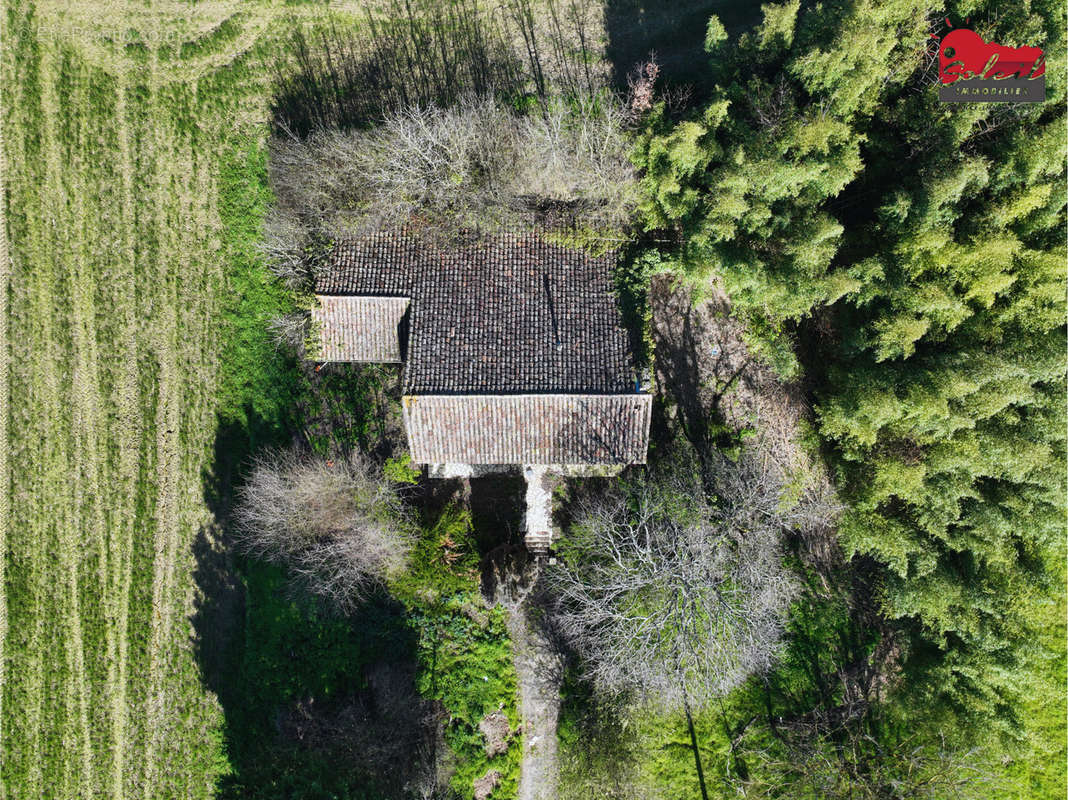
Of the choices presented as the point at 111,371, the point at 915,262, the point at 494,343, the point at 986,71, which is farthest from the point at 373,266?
the point at 986,71

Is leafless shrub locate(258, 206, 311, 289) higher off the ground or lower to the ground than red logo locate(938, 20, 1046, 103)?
lower

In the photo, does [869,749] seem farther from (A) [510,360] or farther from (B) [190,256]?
(B) [190,256]

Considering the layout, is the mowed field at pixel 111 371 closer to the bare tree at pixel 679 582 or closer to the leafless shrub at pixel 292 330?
the leafless shrub at pixel 292 330

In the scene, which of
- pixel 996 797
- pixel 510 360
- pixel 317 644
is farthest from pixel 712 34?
pixel 996 797

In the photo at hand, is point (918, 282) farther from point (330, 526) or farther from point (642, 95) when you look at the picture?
point (330, 526)

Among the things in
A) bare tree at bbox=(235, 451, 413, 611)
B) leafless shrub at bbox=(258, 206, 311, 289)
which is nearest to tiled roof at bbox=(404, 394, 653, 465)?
bare tree at bbox=(235, 451, 413, 611)

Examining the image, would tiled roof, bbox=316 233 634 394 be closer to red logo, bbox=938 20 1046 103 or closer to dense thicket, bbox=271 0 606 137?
dense thicket, bbox=271 0 606 137
